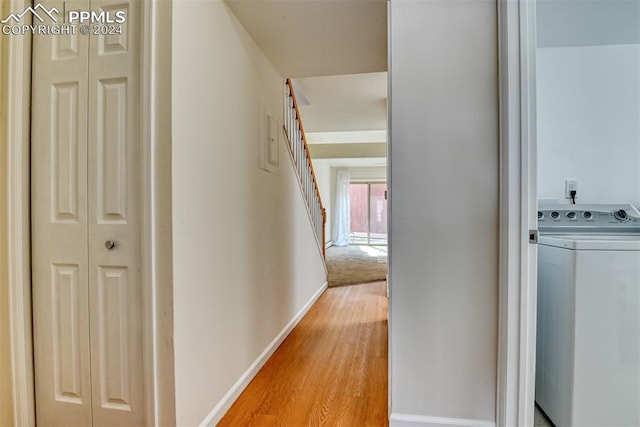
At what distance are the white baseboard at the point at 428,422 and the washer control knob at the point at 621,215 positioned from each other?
1304 millimetres

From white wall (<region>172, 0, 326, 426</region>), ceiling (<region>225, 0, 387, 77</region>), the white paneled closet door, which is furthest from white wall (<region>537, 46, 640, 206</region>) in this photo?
the white paneled closet door

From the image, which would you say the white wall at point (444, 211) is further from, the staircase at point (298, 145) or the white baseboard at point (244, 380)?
the staircase at point (298, 145)

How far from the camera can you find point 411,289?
1423mm

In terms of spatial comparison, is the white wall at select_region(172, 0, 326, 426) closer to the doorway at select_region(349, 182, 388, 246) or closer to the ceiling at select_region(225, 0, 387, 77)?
the ceiling at select_region(225, 0, 387, 77)

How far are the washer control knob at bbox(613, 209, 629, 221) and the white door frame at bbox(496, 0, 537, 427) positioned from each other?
0.86 m

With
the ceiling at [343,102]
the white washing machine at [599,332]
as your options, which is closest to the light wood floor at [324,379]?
the white washing machine at [599,332]

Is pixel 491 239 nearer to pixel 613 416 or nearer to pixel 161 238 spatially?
pixel 613 416

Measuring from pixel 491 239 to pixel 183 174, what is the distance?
1.36 m

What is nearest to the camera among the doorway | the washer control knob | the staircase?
the washer control knob

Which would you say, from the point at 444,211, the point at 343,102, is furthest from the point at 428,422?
the point at 343,102

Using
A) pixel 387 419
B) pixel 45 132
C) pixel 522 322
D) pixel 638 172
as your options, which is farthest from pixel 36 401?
pixel 638 172

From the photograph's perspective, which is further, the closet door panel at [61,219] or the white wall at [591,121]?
the white wall at [591,121]

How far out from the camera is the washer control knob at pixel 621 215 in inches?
66.7

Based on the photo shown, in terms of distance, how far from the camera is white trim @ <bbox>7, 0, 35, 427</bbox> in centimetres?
128
